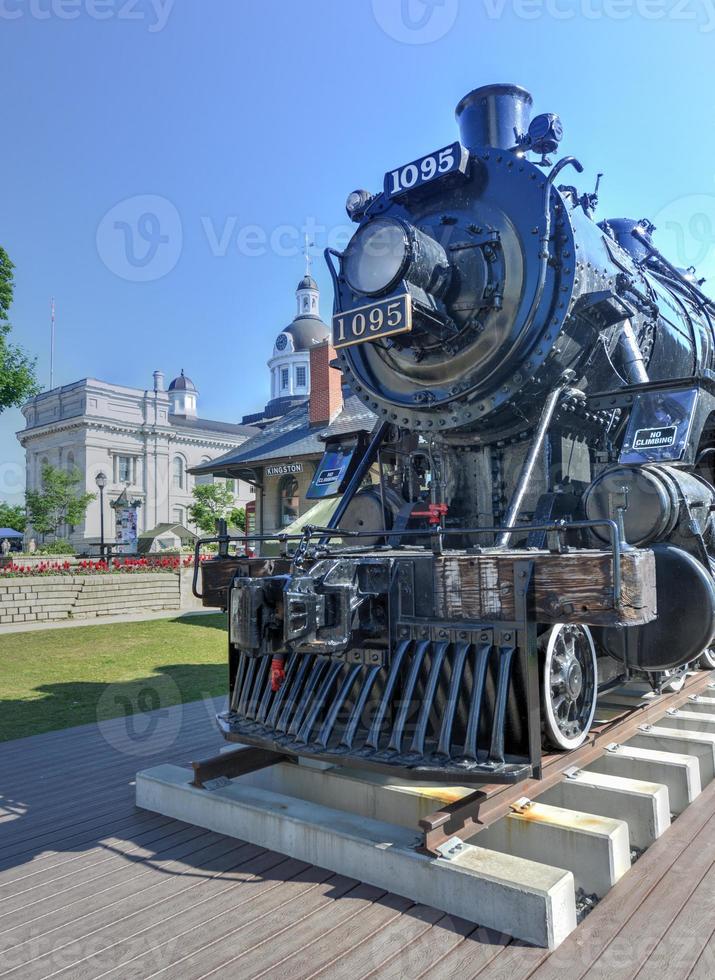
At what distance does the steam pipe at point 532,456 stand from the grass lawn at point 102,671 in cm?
430

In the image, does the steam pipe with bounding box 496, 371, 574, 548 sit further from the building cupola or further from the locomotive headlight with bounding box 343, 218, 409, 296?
the building cupola

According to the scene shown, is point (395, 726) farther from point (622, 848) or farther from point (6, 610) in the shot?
point (6, 610)

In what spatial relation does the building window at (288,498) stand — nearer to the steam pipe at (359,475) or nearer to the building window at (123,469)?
the steam pipe at (359,475)

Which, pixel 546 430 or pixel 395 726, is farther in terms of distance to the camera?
pixel 546 430

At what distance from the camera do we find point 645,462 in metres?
3.55

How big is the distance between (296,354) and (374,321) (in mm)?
72470

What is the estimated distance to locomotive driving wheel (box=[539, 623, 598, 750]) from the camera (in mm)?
2949

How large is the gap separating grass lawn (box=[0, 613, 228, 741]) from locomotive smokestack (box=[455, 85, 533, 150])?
5.52 m

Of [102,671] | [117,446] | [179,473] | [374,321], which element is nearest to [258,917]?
[374,321]

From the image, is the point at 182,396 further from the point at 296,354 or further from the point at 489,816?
the point at 489,816

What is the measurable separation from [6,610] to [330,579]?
12.6 meters

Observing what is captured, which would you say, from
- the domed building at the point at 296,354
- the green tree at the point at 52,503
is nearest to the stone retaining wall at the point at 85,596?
the green tree at the point at 52,503

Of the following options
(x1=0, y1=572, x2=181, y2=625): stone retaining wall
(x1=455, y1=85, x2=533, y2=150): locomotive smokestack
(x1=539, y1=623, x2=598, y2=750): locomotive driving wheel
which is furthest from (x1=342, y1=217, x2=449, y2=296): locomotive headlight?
(x1=0, y1=572, x2=181, y2=625): stone retaining wall

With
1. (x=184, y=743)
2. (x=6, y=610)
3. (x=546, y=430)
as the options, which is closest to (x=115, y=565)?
(x=6, y=610)
